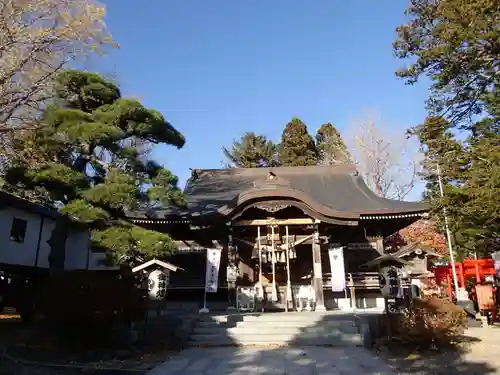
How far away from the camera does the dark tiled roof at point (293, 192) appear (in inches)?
520

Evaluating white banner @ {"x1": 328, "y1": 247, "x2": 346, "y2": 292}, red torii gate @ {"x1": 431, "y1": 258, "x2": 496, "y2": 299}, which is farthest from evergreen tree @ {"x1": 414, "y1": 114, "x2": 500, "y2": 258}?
red torii gate @ {"x1": 431, "y1": 258, "x2": 496, "y2": 299}

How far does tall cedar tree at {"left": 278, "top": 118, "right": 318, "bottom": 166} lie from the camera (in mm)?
33906

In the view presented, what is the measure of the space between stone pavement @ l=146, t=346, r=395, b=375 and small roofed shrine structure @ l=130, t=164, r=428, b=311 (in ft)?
15.2

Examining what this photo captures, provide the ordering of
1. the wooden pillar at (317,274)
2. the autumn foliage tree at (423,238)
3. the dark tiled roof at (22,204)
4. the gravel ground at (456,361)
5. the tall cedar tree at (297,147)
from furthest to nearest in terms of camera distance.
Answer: the tall cedar tree at (297,147) < the autumn foliage tree at (423,238) < the dark tiled roof at (22,204) < the wooden pillar at (317,274) < the gravel ground at (456,361)

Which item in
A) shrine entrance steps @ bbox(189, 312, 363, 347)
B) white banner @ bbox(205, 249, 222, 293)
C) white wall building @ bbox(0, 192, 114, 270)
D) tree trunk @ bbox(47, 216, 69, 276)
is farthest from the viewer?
white wall building @ bbox(0, 192, 114, 270)

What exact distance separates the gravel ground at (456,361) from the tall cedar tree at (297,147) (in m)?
26.1

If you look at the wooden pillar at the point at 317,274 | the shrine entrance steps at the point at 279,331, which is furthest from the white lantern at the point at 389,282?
the wooden pillar at the point at 317,274

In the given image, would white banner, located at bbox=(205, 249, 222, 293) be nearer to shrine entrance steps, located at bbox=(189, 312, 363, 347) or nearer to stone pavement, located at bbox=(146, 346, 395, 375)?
shrine entrance steps, located at bbox=(189, 312, 363, 347)

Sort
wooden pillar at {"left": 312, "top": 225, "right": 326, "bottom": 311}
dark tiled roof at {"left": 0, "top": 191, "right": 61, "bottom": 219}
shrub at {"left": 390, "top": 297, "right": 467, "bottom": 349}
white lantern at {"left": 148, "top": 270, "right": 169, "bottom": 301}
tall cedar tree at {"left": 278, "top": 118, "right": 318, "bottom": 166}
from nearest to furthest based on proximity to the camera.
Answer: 1. shrub at {"left": 390, "top": 297, "right": 467, "bottom": 349}
2. white lantern at {"left": 148, "top": 270, "right": 169, "bottom": 301}
3. wooden pillar at {"left": 312, "top": 225, "right": 326, "bottom": 311}
4. dark tiled roof at {"left": 0, "top": 191, "right": 61, "bottom": 219}
5. tall cedar tree at {"left": 278, "top": 118, "right": 318, "bottom": 166}

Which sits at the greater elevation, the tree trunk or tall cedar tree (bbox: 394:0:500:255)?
tall cedar tree (bbox: 394:0:500:255)

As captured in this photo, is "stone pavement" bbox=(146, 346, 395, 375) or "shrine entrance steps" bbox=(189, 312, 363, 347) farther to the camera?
"shrine entrance steps" bbox=(189, 312, 363, 347)

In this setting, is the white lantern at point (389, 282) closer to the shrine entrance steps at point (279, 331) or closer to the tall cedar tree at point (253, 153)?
the shrine entrance steps at point (279, 331)

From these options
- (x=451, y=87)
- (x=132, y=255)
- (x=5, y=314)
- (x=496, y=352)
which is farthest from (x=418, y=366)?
(x=5, y=314)

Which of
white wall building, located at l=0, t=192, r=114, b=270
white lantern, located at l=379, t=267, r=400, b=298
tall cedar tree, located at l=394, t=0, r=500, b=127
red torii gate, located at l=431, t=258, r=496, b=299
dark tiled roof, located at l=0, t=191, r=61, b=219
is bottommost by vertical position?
white lantern, located at l=379, t=267, r=400, b=298
